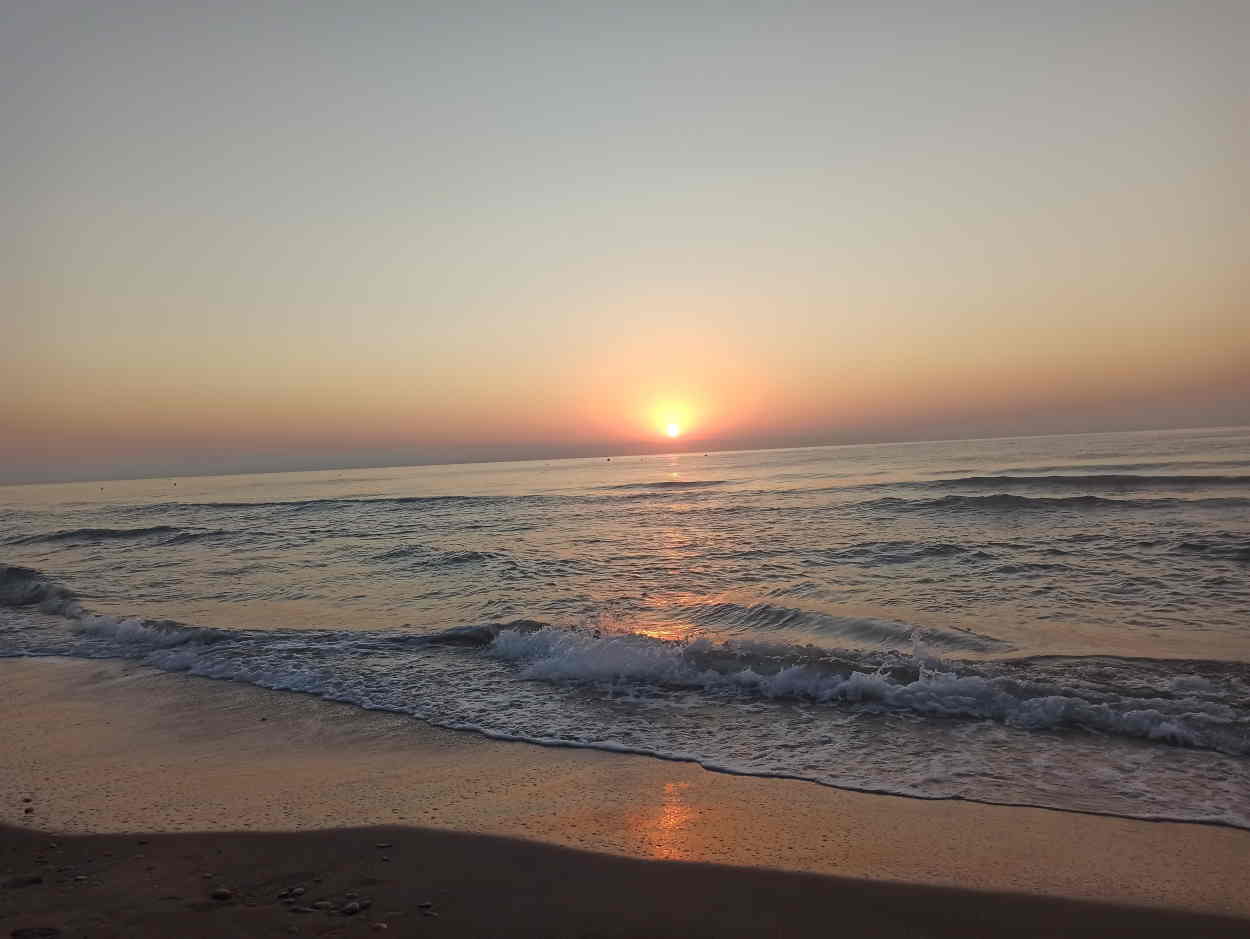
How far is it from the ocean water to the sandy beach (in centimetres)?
69

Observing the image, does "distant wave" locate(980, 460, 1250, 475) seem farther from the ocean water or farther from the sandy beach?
the sandy beach

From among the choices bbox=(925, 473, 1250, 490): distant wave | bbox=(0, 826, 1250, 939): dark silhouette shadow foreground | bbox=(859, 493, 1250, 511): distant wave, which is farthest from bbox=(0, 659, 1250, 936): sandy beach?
bbox=(925, 473, 1250, 490): distant wave

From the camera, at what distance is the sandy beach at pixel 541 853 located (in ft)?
14.0

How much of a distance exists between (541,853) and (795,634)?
7.60 metres

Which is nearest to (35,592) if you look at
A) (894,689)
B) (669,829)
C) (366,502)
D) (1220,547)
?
(669,829)

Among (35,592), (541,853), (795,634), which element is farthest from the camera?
(35,592)

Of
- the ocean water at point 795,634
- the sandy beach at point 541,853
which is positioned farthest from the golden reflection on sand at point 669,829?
the ocean water at point 795,634

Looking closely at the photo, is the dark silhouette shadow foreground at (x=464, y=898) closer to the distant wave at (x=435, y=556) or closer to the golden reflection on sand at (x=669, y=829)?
the golden reflection on sand at (x=669, y=829)

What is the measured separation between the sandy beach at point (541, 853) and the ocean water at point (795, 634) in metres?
0.69

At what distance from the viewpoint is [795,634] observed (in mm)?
12008

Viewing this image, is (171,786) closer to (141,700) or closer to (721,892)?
(141,700)

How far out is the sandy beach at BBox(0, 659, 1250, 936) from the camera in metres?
4.28

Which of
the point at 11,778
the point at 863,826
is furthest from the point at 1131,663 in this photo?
the point at 11,778

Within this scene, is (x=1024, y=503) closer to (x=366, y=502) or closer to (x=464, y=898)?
(x=464, y=898)
